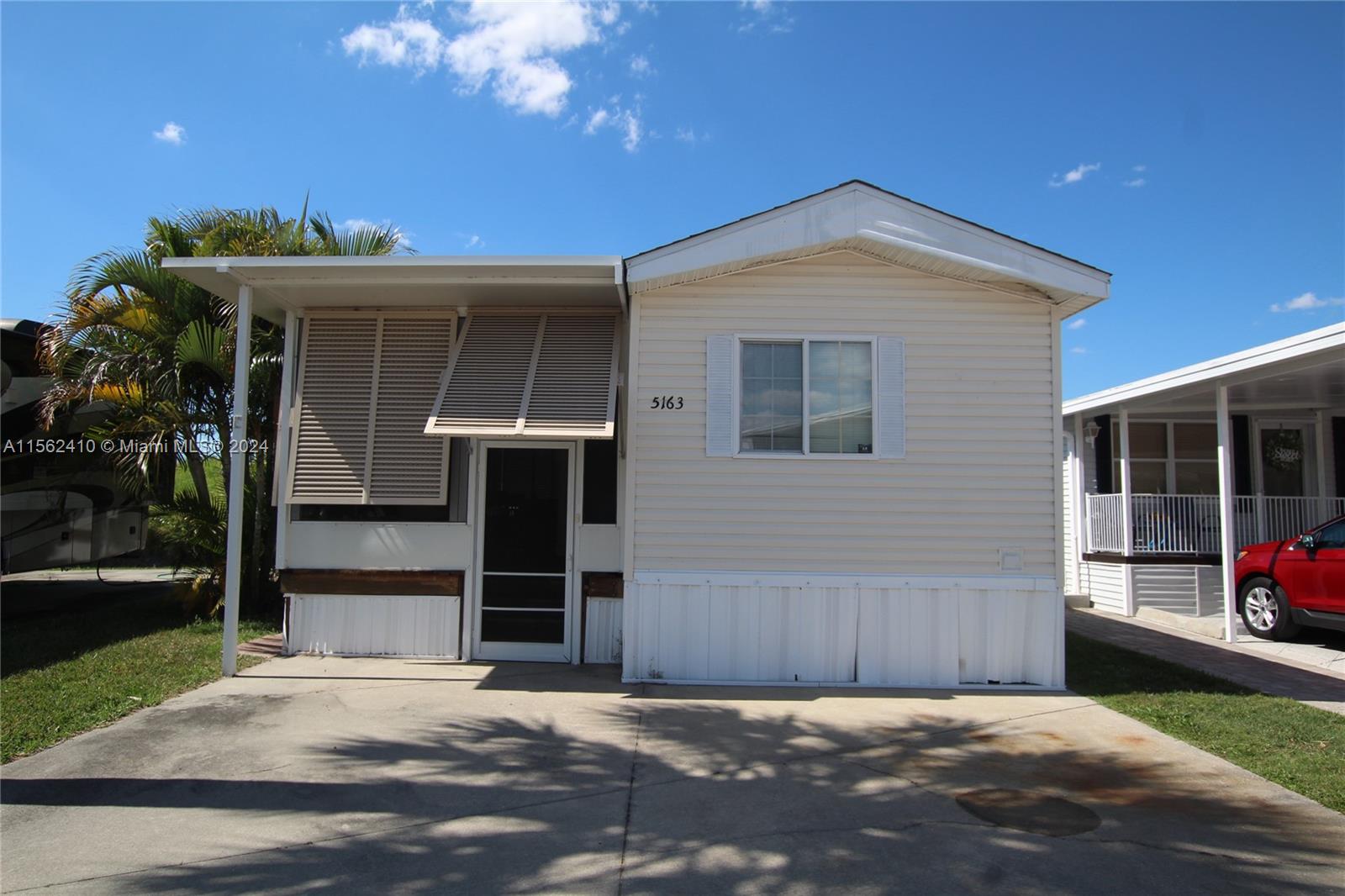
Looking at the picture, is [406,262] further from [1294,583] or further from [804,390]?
[1294,583]

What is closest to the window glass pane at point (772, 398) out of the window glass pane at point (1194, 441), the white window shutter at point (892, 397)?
the white window shutter at point (892, 397)

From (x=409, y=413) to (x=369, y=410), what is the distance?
0.40 meters

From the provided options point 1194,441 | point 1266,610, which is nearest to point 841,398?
point 1266,610

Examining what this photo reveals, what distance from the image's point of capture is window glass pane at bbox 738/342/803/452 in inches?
301

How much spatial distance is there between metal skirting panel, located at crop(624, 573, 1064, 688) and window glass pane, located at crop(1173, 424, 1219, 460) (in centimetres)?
803

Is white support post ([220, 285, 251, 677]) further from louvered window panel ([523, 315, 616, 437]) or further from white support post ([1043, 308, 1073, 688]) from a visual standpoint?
white support post ([1043, 308, 1073, 688])

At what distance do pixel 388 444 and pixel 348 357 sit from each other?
1.04 m

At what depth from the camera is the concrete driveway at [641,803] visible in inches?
150

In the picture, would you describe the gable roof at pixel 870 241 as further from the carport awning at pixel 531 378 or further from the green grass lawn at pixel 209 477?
the green grass lawn at pixel 209 477

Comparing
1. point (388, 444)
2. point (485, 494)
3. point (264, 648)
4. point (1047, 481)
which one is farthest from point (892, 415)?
point (264, 648)

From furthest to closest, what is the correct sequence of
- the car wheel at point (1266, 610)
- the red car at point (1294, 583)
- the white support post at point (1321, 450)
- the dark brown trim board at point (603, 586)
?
the white support post at point (1321, 450) → the car wheel at point (1266, 610) → the red car at point (1294, 583) → the dark brown trim board at point (603, 586)

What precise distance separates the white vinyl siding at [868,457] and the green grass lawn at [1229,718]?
1.38 metres

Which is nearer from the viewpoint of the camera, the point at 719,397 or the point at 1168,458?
the point at 719,397

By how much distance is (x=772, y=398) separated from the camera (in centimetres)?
768
